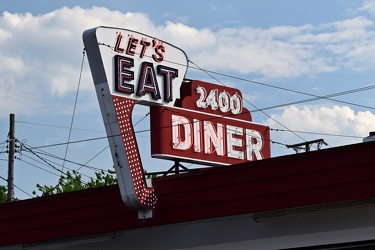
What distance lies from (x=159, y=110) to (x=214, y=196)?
401 cm

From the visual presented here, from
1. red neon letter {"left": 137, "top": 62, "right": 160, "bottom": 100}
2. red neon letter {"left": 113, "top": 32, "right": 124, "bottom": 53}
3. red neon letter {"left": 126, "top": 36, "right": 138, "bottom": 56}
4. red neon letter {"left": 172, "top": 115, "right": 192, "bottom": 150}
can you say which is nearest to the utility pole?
red neon letter {"left": 172, "top": 115, "right": 192, "bottom": 150}

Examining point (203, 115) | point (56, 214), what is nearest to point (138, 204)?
point (56, 214)

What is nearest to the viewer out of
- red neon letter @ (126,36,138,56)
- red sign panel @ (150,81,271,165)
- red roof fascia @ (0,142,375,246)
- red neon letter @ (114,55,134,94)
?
red roof fascia @ (0,142,375,246)

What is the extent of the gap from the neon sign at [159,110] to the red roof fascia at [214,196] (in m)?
0.65

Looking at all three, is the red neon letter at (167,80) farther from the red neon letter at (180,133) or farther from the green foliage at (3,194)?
the green foliage at (3,194)

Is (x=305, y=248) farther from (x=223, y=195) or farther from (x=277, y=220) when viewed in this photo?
(x=223, y=195)

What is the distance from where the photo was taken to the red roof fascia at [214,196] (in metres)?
13.8

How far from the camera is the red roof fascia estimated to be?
45.2ft

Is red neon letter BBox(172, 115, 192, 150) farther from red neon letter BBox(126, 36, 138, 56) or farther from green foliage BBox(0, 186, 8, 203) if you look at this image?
green foliage BBox(0, 186, 8, 203)

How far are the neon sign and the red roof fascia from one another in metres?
0.65

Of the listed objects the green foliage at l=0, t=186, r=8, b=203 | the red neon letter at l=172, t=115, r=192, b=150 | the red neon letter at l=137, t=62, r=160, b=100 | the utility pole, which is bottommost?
the red neon letter at l=172, t=115, r=192, b=150

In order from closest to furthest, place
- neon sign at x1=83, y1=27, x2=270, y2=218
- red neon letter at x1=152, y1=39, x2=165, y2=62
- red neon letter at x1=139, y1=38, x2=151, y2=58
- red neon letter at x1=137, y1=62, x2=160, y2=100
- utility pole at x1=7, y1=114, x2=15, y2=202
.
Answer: neon sign at x1=83, y1=27, x2=270, y2=218, red neon letter at x1=137, y1=62, x2=160, y2=100, red neon letter at x1=139, y1=38, x2=151, y2=58, red neon letter at x1=152, y1=39, x2=165, y2=62, utility pole at x1=7, y1=114, x2=15, y2=202

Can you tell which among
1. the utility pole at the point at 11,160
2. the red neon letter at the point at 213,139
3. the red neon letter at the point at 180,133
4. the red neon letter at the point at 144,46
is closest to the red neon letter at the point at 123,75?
the red neon letter at the point at 144,46

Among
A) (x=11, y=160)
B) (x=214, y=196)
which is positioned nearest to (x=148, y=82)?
(x=214, y=196)
